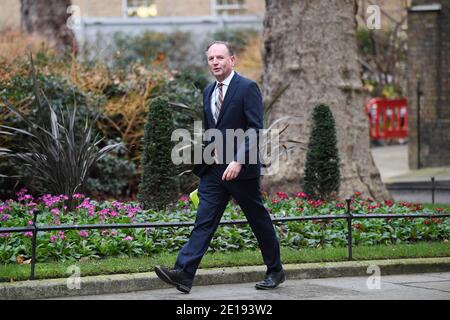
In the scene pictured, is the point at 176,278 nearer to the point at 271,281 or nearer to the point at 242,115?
the point at 271,281

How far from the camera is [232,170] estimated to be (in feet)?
23.8

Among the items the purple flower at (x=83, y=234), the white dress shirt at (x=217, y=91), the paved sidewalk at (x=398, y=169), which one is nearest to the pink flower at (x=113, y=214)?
the purple flower at (x=83, y=234)

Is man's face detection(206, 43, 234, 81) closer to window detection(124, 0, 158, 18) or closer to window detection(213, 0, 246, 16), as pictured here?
window detection(213, 0, 246, 16)

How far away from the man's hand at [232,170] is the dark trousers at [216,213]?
0.24 metres

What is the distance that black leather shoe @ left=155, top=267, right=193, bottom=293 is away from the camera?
740 centimetres

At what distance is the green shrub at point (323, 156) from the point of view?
38.3 ft

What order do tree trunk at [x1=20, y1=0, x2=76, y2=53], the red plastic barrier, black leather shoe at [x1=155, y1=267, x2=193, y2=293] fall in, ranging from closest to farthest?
black leather shoe at [x1=155, y1=267, x2=193, y2=293]
tree trunk at [x1=20, y1=0, x2=76, y2=53]
the red plastic barrier

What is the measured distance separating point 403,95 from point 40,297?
28967mm

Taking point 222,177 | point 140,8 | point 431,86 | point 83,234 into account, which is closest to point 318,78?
point 83,234

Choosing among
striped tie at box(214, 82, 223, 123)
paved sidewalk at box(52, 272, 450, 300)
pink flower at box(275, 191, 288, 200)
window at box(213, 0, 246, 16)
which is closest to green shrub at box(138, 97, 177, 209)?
pink flower at box(275, 191, 288, 200)

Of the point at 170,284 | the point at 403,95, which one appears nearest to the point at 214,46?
the point at 170,284

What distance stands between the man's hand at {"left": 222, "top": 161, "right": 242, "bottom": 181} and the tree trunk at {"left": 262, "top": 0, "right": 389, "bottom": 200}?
5863 millimetres

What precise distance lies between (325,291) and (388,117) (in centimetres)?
2127
